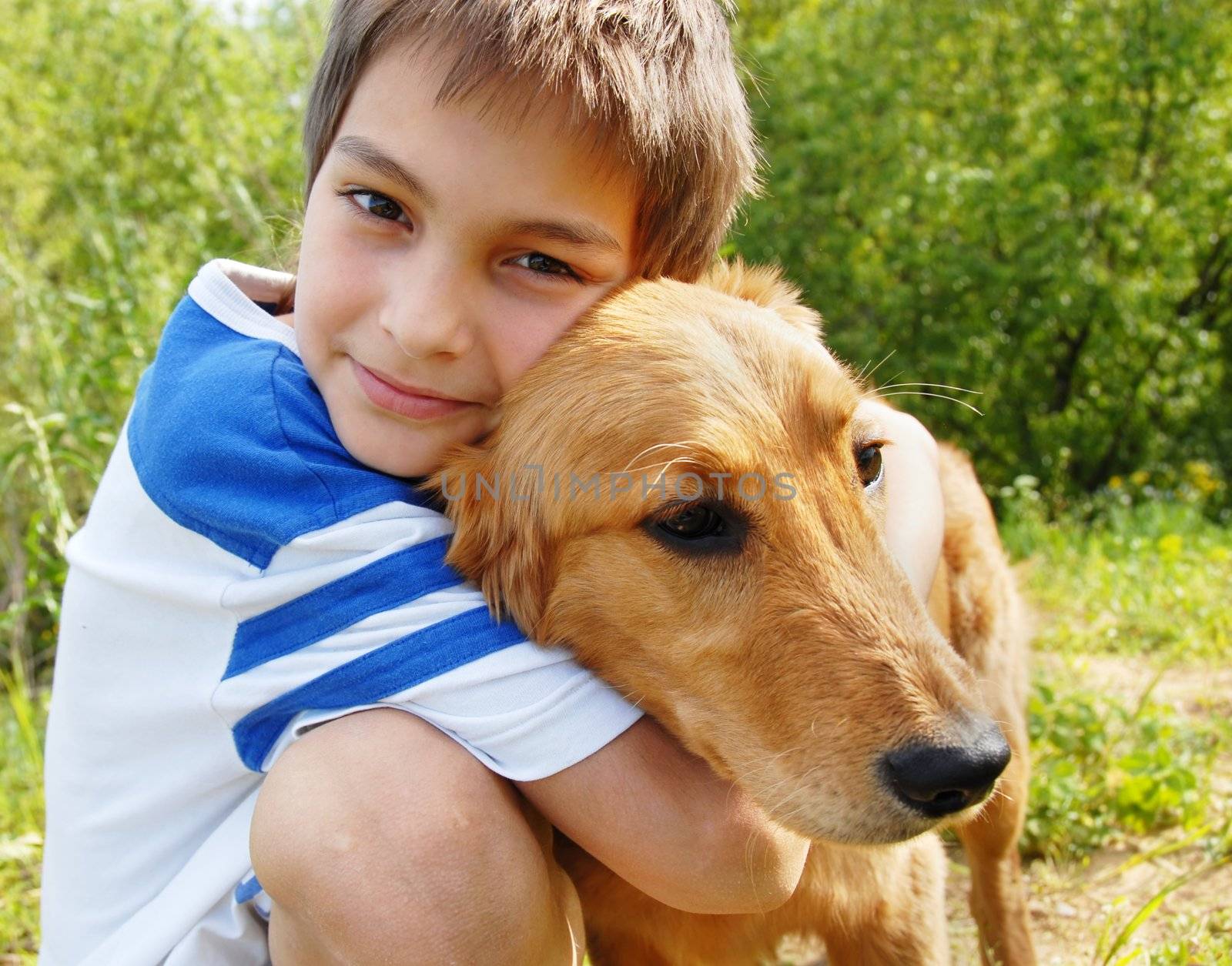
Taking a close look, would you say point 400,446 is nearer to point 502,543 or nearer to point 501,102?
point 502,543

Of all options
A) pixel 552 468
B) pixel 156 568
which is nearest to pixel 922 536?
pixel 552 468

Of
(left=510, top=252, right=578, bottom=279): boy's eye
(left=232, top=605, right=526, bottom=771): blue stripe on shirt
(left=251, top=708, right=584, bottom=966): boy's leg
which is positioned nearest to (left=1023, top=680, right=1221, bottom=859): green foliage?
(left=251, top=708, right=584, bottom=966): boy's leg

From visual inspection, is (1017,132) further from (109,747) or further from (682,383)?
(109,747)

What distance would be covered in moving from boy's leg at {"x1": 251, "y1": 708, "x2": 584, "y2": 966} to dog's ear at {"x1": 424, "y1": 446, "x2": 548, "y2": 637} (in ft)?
1.01

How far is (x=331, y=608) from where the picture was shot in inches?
69.2

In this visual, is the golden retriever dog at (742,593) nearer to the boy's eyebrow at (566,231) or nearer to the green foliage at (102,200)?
→ the boy's eyebrow at (566,231)

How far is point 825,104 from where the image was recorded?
780 cm

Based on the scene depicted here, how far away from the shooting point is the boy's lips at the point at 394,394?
200 centimetres

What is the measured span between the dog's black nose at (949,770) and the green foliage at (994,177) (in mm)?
6340

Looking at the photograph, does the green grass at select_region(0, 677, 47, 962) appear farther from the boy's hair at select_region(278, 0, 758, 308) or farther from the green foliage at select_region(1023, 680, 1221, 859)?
the green foliage at select_region(1023, 680, 1221, 859)

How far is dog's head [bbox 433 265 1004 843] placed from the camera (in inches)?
66.0

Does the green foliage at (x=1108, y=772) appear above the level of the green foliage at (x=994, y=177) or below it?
below

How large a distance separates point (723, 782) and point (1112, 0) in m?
7.75

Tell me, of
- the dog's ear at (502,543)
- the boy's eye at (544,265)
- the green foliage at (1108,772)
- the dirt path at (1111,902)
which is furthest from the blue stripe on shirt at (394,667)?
the green foliage at (1108,772)
